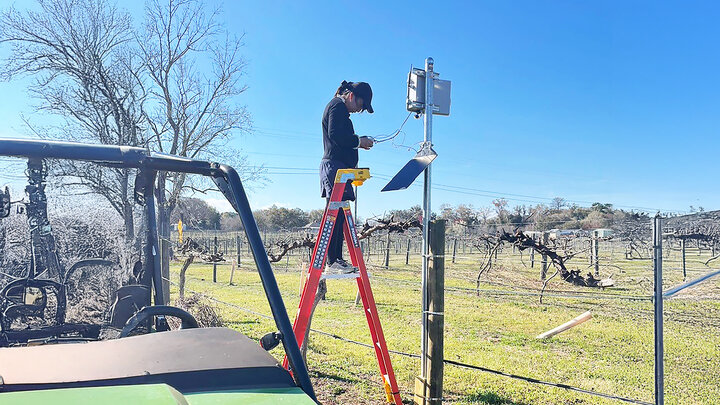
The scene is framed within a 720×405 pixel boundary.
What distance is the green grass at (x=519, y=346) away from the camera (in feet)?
16.5

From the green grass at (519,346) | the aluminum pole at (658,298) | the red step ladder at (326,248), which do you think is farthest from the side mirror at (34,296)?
the aluminum pole at (658,298)

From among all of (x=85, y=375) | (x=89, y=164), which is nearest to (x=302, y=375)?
(x=85, y=375)

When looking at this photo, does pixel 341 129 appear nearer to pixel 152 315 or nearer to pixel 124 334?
pixel 152 315

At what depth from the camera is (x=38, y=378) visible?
1.20 m

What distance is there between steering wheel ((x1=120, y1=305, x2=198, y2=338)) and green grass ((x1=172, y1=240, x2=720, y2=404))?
2.83 m

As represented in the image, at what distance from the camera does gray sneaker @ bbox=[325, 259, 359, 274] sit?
10.9ft

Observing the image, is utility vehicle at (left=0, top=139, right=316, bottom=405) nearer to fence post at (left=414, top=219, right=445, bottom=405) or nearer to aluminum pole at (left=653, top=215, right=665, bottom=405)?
fence post at (left=414, top=219, right=445, bottom=405)

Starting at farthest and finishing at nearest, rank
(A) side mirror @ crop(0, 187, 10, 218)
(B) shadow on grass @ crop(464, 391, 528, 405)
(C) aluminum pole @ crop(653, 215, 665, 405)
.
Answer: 1. (B) shadow on grass @ crop(464, 391, 528, 405)
2. (C) aluminum pole @ crop(653, 215, 665, 405)
3. (A) side mirror @ crop(0, 187, 10, 218)

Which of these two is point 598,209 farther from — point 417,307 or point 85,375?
point 85,375

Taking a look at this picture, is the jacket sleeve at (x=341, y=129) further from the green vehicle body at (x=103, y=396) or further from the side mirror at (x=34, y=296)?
the green vehicle body at (x=103, y=396)

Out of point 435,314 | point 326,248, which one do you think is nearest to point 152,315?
point 326,248

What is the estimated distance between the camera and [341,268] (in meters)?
3.35

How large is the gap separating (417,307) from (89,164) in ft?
32.6

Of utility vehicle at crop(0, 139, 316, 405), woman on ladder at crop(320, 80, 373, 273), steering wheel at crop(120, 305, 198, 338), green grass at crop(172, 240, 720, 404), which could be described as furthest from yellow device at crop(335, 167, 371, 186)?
green grass at crop(172, 240, 720, 404)
